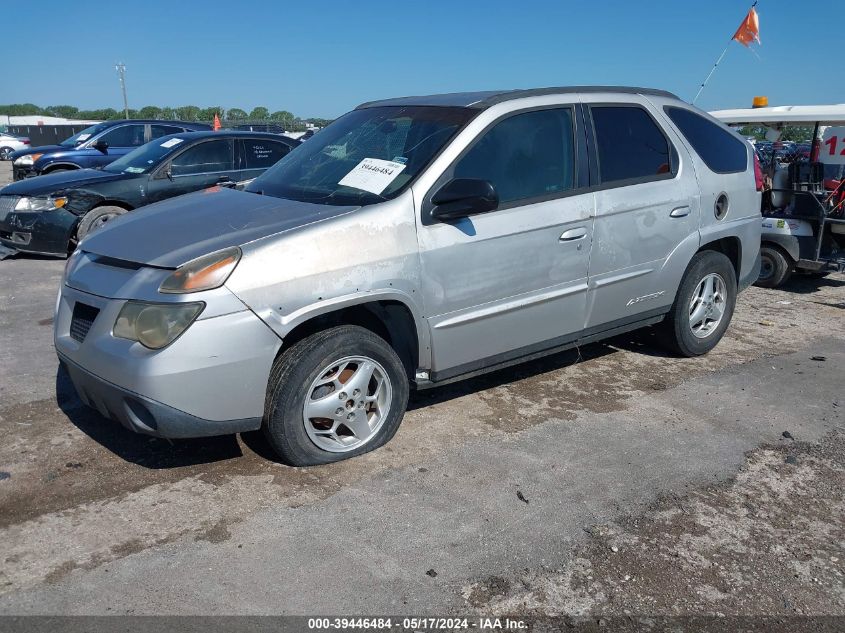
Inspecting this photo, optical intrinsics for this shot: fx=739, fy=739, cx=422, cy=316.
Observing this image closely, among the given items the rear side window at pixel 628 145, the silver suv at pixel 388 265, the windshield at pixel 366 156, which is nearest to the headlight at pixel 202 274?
the silver suv at pixel 388 265

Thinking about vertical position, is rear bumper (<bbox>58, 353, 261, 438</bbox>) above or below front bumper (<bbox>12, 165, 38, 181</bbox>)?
below

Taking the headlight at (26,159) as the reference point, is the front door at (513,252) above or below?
below

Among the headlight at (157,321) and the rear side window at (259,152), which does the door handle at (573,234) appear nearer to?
the headlight at (157,321)

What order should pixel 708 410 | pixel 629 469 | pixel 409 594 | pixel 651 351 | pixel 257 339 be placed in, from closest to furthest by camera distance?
pixel 409 594, pixel 257 339, pixel 629 469, pixel 708 410, pixel 651 351

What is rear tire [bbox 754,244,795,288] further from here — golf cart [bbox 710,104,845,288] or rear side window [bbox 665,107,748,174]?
rear side window [bbox 665,107,748,174]

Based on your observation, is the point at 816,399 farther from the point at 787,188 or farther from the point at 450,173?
the point at 787,188

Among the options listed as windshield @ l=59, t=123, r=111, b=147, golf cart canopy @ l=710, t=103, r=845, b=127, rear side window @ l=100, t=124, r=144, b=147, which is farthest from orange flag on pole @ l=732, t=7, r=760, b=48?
windshield @ l=59, t=123, r=111, b=147

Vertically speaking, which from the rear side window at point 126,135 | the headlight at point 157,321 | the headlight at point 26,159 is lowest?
the headlight at point 157,321

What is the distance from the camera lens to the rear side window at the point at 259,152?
9398 millimetres

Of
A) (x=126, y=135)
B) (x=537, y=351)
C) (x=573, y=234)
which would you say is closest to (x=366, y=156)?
(x=573, y=234)

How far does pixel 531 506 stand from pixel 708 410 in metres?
1.79

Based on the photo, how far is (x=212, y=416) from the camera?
10.9 ft

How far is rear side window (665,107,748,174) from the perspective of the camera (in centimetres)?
524

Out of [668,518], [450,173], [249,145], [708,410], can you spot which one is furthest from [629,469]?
[249,145]
